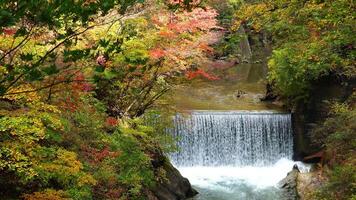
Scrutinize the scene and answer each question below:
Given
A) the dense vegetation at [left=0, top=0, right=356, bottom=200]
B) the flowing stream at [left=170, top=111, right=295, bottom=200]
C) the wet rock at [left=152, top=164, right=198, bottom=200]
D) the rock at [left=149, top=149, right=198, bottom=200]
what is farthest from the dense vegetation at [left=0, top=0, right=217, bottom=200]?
the flowing stream at [left=170, top=111, right=295, bottom=200]


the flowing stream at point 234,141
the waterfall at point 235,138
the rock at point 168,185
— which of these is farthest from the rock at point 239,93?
the rock at point 168,185

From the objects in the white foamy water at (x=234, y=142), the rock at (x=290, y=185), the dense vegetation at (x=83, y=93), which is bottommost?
the rock at (x=290, y=185)

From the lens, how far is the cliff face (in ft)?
49.9

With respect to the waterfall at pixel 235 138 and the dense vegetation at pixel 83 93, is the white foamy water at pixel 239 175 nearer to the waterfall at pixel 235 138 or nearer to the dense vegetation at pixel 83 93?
the waterfall at pixel 235 138

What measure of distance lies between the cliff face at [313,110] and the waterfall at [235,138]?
45cm

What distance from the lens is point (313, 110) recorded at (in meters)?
15.8

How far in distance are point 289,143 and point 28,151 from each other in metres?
12.1

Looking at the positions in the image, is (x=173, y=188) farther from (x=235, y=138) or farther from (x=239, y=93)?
(x=239, y=93)

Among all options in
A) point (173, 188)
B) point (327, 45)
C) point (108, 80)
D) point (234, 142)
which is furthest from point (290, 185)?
point (108, 80)

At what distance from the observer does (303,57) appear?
8.21 m

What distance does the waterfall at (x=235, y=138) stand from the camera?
1617cm

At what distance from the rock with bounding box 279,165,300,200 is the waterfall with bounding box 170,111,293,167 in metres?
1.94

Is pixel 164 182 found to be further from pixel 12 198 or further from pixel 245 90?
pixel 245 90

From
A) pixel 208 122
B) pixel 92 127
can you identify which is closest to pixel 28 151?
pixel 92 127
